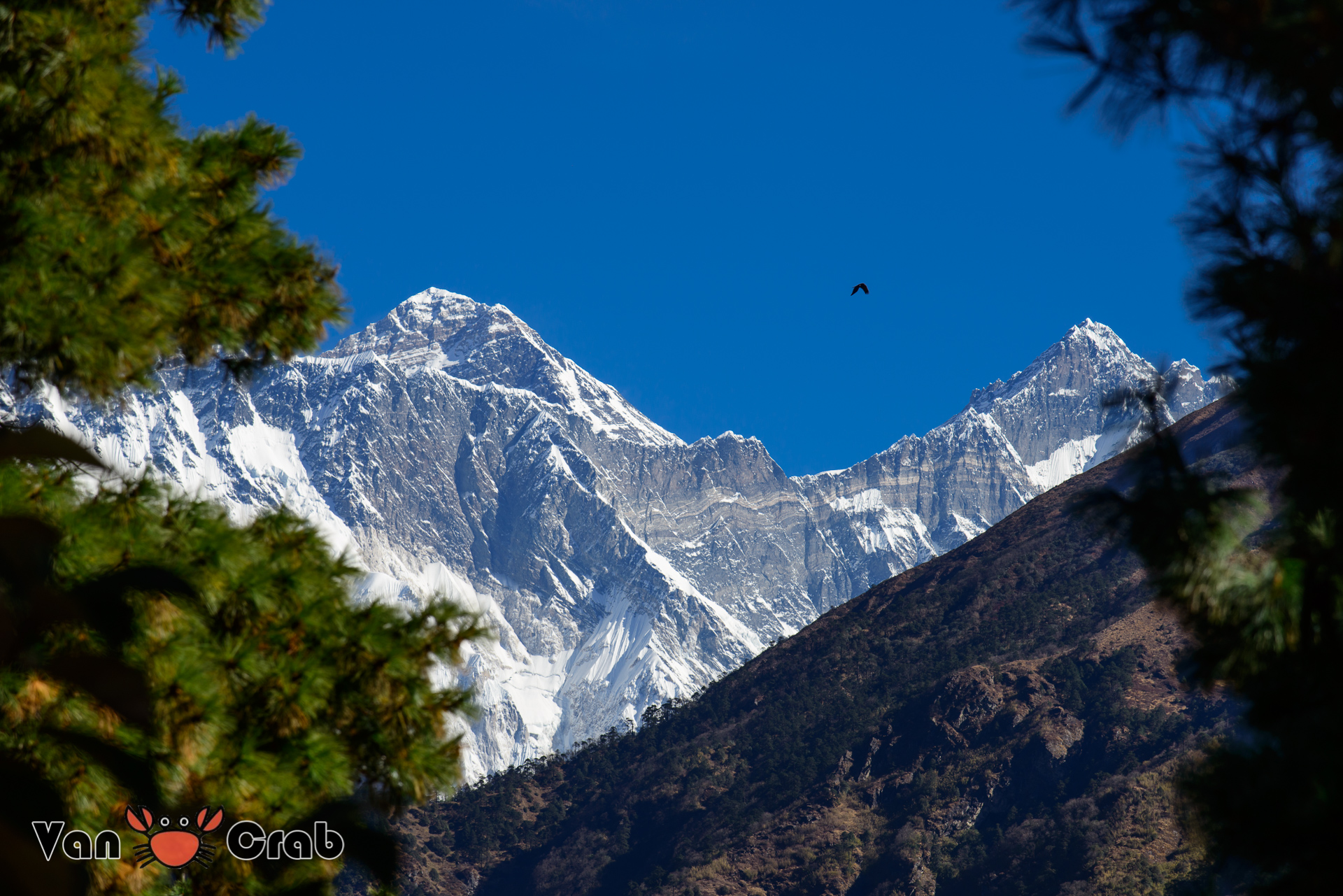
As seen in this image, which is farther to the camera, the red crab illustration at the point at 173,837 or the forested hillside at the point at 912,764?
the forested hillside at the point at 912,764

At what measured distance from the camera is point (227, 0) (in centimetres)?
708

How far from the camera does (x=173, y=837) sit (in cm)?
512

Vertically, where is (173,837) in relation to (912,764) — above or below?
below

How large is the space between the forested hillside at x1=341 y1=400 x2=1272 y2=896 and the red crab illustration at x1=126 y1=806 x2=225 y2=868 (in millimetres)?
50777

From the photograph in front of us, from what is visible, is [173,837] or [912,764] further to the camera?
[912,764]

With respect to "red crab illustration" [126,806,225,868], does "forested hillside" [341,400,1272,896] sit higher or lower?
higher

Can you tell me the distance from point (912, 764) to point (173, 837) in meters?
76.7

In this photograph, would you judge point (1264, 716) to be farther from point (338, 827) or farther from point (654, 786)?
point (654, 786)

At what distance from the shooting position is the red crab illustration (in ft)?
16.4

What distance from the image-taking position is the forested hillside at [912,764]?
2520 inches

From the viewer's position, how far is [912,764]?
77.1 m

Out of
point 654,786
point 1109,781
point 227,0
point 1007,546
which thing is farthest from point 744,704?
point 227,0

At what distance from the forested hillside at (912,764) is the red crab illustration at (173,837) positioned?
5078 centimetres

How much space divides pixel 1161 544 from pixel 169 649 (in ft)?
13.6
